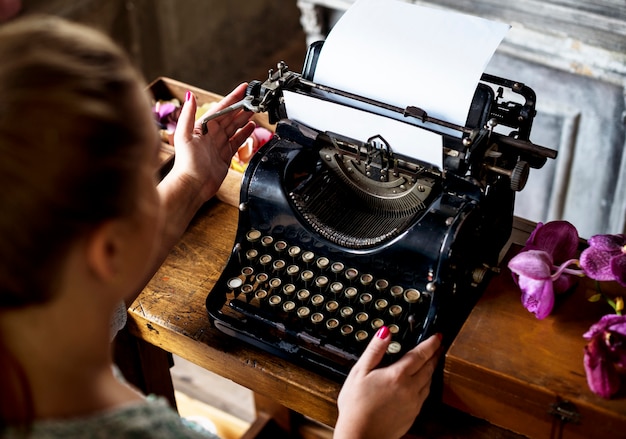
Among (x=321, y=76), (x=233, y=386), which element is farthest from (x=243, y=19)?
(x=321, y=76)

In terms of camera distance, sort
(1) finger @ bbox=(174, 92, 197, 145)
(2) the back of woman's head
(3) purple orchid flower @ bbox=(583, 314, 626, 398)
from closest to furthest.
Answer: (2) the back of woman's head, (3) purple orchid flower @ bbox=(583, 314, 626, 398), (1) finger @ bbox=(174, 92, 197, 145)

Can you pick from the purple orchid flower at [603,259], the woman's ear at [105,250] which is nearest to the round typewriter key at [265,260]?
the purple orchid flower at [603,259]

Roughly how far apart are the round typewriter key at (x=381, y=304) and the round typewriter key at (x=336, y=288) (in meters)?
0.09

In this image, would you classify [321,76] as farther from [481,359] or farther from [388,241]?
[481,359]

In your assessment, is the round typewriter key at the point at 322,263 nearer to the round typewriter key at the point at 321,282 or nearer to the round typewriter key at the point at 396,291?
the round typewriter key at the point at 321,282

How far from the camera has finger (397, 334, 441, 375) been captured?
1.52 m

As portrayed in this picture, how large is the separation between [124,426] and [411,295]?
80 cm

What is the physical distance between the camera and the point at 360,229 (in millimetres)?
1797

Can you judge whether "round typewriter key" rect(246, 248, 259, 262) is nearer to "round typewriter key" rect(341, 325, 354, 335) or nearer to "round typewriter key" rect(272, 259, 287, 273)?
"round typewriter key" rect(272, 259, 287, 273)

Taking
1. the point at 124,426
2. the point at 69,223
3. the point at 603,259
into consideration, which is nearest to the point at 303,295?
the point at 603,259

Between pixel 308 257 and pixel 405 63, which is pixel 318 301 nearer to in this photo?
pixel 308 257

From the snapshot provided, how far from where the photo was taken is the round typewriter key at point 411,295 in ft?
5.35

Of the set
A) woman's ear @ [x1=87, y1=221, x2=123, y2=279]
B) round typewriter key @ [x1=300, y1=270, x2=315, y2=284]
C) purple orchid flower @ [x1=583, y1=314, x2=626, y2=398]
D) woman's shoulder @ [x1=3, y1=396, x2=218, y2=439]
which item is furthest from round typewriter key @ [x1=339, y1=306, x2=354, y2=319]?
woman's ear @ [x1=87, y1=221, x2=123, y2=279]

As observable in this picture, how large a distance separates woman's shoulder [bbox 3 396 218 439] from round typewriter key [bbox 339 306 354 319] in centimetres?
67
